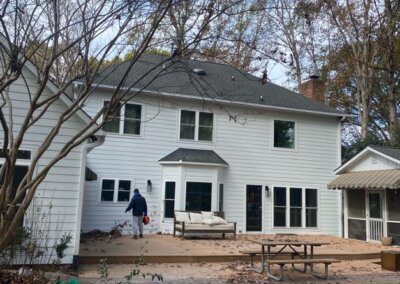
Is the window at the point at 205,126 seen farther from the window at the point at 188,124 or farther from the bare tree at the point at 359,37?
the bare tree at the point at 359,37

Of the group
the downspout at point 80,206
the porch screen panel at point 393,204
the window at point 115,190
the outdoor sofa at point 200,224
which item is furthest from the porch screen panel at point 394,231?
the downspout at point 80,206

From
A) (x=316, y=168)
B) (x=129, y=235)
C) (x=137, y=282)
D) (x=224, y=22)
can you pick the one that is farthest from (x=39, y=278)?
(x=316, y=168)

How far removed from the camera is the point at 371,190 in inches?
718

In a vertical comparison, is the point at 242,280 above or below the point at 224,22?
below

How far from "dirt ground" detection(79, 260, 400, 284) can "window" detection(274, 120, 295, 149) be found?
871 centimetres

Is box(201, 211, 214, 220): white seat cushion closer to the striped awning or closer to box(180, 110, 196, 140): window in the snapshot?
box(180, 110, 196, 140): window

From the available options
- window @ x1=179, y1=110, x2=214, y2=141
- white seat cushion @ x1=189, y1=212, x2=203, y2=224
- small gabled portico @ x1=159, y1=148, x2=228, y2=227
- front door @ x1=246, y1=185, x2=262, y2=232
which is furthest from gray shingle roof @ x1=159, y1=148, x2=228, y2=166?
white seat cushion @ x1=189, y1=212, x2=203, y2=224

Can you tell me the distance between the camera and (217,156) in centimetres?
1845

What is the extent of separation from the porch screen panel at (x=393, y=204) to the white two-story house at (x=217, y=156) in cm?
347

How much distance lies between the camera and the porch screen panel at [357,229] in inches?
728

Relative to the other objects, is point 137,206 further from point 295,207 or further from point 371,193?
point 371,193

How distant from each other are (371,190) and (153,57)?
11.2 meters

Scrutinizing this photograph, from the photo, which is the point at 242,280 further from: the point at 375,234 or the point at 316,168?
the point at 316,168

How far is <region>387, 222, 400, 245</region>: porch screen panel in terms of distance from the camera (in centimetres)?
1672
